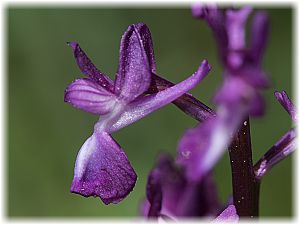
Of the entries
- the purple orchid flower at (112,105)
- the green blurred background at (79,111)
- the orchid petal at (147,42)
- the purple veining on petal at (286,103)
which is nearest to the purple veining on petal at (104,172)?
the purple orchid flower at (112,105)

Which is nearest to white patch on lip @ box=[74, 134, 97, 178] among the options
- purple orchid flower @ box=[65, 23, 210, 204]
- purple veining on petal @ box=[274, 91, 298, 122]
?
purple orchid flower @ box=[65, 23, 210, 204]

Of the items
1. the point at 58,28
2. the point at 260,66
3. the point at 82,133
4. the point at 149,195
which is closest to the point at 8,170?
the point at 82,133

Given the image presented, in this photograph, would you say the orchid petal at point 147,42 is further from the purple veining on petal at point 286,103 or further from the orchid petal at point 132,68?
the purple veining on petal at point 286,103

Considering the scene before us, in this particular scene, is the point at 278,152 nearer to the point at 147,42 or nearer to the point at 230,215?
the point at 230,215

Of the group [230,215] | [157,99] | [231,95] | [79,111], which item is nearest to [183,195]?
[230,215]

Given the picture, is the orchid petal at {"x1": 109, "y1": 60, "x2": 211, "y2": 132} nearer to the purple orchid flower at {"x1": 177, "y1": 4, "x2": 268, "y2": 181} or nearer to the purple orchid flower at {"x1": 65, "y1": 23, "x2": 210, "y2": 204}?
the purple orchid flower at {"x1": 65, "y1": 23, "x2": 210, "y2": 204}
